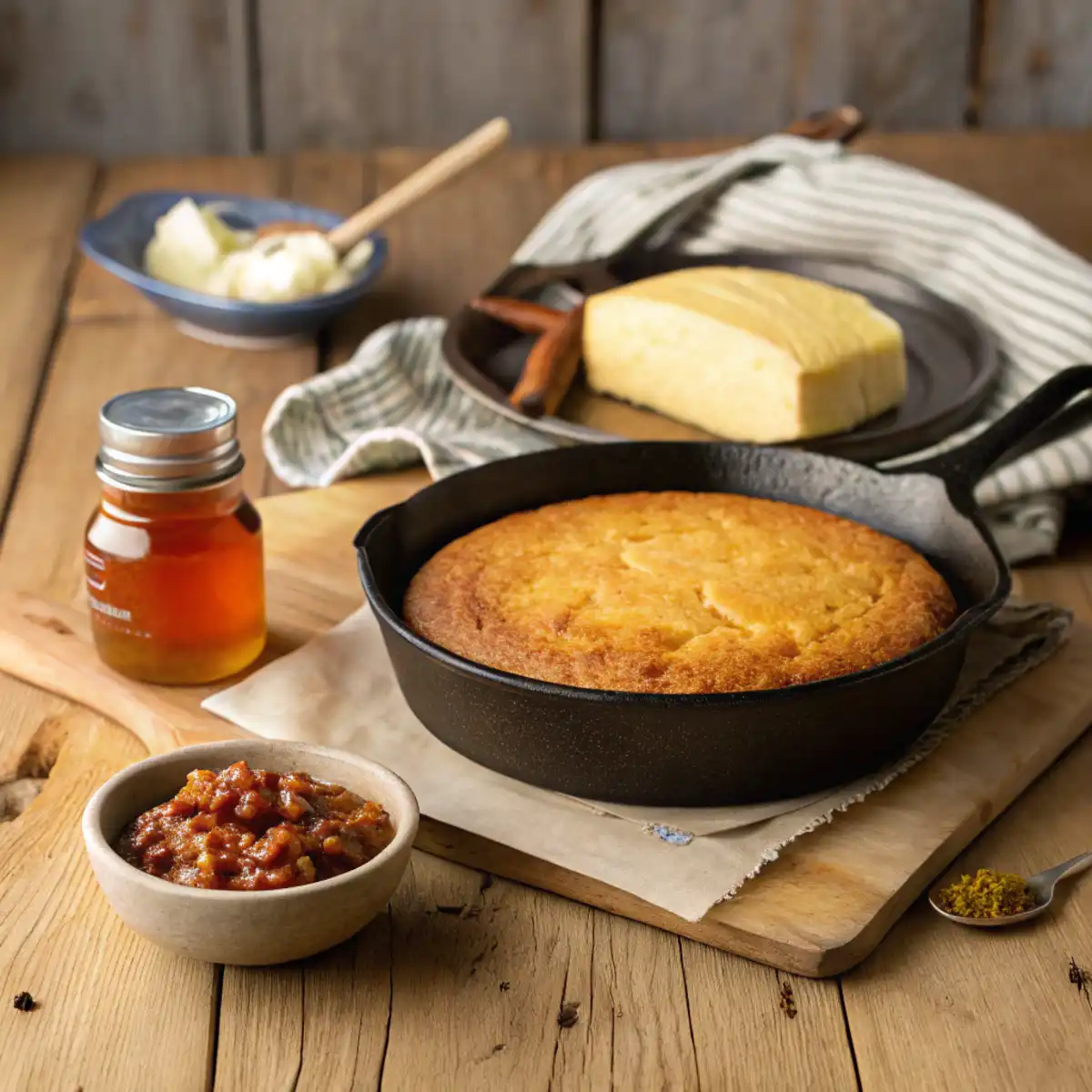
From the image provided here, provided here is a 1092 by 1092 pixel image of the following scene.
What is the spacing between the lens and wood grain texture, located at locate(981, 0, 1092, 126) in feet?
12.2

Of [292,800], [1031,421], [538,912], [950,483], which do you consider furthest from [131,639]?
[1031,421]

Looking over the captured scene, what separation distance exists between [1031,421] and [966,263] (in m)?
0.85

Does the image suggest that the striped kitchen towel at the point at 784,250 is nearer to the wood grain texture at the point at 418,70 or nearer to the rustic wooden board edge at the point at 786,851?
the rustic wooden board edge at the point at 786,851

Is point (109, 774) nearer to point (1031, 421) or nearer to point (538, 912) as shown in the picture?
point (538, 912)

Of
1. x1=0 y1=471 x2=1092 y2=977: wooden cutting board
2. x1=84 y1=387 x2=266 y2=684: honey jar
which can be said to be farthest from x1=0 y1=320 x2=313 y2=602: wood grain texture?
x1=84 y1=387 x2=266 y2=684: honey jar

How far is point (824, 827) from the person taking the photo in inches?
57.8

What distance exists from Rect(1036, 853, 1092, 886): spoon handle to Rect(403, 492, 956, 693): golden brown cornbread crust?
249 millimetres

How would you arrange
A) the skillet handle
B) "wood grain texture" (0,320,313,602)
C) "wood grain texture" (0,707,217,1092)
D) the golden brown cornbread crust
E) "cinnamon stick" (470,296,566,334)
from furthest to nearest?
"cinnamon stick" (470,296,566,334) < "wood grain texture" (0,320,313,602) < the skillet handle < the golden brown cornbread crust < "wood grain texture" (0,707,217,1092)

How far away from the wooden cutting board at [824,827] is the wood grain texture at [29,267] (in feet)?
1.71

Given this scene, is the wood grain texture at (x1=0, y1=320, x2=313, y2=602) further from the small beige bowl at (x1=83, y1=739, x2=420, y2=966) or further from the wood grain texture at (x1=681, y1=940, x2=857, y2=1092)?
the wood grain texture at (x1=681, y1=940, x2=857, y2=1092)

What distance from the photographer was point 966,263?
2.64 metres

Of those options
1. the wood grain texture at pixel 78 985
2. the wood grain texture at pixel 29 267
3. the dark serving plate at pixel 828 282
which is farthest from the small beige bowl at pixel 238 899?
the wood grain texture at pixel 29 267

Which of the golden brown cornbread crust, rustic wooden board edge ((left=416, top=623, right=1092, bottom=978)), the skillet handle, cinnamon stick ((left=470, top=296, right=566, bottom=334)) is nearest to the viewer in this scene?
rustic wooden board edge ((left=416, top=623, right=1092, bottom=978))

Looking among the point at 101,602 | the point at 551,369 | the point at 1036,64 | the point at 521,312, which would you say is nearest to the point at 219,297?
the point at 521,312
